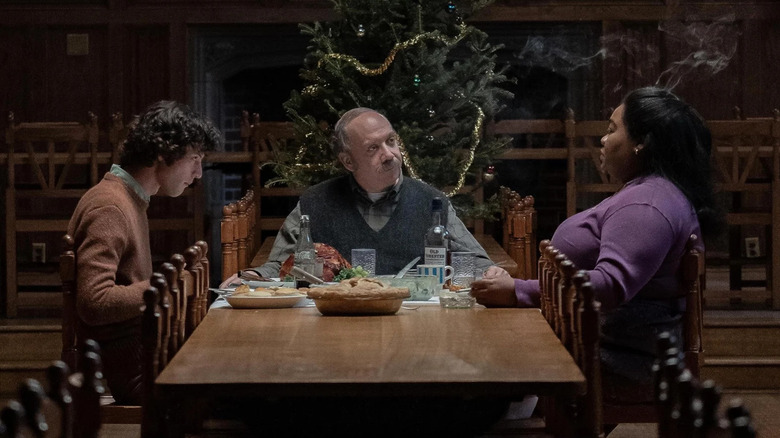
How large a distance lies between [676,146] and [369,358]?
124cm

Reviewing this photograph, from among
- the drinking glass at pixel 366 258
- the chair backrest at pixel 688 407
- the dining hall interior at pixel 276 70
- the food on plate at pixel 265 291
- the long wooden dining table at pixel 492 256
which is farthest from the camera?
the dining hall interior at pixel 276 70

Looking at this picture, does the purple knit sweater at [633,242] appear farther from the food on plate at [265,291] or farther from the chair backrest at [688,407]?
the chair backrest at [688,407]

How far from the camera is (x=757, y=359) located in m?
5.56

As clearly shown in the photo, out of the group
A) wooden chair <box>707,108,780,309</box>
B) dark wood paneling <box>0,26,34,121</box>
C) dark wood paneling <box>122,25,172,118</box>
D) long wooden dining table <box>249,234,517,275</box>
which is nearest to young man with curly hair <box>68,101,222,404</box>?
long wooden dining table <box>249,234,517,275</box>

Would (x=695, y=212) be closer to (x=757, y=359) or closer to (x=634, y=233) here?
(x=634, y=233)

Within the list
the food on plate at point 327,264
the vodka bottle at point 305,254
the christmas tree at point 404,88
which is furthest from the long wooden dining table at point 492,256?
the vodka bottle at point 305,254

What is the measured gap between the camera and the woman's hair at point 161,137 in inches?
132

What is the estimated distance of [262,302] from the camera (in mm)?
Answer: 3006

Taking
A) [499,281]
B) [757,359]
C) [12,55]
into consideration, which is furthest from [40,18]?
[499,281]

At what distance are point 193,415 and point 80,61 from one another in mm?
6242

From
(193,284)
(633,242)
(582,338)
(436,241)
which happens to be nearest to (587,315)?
(582,338)

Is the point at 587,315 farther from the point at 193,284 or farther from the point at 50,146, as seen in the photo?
the point at 50,146

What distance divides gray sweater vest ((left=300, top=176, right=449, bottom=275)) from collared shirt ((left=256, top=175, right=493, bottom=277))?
3 cm

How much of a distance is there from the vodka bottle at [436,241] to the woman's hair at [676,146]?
64 centimetres
